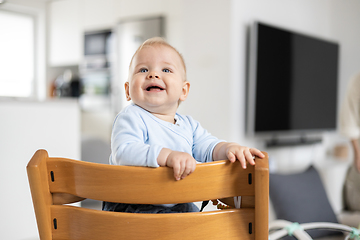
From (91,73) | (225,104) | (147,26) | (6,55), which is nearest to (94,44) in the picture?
(91,73)

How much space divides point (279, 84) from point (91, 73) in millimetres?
2895

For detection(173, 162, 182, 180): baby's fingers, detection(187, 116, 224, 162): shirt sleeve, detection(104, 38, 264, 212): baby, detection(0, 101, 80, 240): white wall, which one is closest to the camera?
detection(173, 162, 182, 180): baby's fingers

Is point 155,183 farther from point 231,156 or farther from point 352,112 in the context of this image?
point 352,112

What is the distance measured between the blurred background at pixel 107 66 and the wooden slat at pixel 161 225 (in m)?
0.87

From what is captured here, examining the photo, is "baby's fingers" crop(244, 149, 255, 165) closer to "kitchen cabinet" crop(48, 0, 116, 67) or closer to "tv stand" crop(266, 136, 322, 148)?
"tv stand" crop(266, 136, 322, 148)

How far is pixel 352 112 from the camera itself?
8.16ft

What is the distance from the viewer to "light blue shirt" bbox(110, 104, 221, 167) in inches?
25.0

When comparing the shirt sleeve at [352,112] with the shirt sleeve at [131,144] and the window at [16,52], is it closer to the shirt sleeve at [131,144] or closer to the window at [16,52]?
the shirt sleeve at [131,144]

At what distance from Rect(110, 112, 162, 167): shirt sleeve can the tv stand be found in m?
2.44

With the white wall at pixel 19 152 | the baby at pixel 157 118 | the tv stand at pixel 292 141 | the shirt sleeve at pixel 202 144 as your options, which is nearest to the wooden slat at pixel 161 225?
the baby at pixel 157 118

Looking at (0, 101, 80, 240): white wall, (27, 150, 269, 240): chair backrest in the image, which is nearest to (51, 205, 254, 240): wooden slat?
(27, 150, 269, 240): chair backrest

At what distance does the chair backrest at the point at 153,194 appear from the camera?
570mm

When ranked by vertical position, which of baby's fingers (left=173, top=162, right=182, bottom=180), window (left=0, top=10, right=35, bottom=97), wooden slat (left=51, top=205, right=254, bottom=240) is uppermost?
window (left=0, top=10, right=35, bottom=97)

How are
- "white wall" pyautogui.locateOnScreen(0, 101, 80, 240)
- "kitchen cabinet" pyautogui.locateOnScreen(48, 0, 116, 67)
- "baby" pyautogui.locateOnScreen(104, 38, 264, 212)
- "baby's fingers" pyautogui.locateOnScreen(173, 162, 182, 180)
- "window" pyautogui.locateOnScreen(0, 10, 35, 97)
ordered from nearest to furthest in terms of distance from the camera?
"baby's fingers" pyautogui.locateOnScreen(173, 162, 182, 180) → "baby" pyautogui.locateOnScreen(104, 38, 264, 212) → "white wall" pyautogui.locateOnScreen(0, 101, 80, 240) → "window" pyautogui.locateOnScreen(0, 10, 35, 97) → "kitchen cabinet" pyautogui.locateOnScreen(48, 0, 116, 67)
